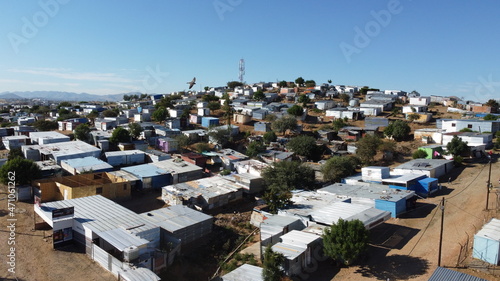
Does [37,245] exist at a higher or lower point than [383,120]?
lower

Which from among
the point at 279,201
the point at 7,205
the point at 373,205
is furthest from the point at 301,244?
the point at 7,205

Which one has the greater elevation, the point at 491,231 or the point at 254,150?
the point at 254,150

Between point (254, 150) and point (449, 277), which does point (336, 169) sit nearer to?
point (254, 150)

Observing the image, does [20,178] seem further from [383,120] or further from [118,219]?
[383,120]

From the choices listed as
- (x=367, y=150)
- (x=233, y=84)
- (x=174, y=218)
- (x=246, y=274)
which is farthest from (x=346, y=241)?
(x=233, y=84)

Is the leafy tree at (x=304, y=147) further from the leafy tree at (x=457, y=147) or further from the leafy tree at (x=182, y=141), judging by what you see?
the leafy tree at (x=457, y=147)

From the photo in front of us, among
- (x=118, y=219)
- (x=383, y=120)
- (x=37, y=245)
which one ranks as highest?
(x=383, y=120)

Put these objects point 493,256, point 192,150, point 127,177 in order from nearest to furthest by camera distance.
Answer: point 493,256 < point 127,177 < point 192,150
